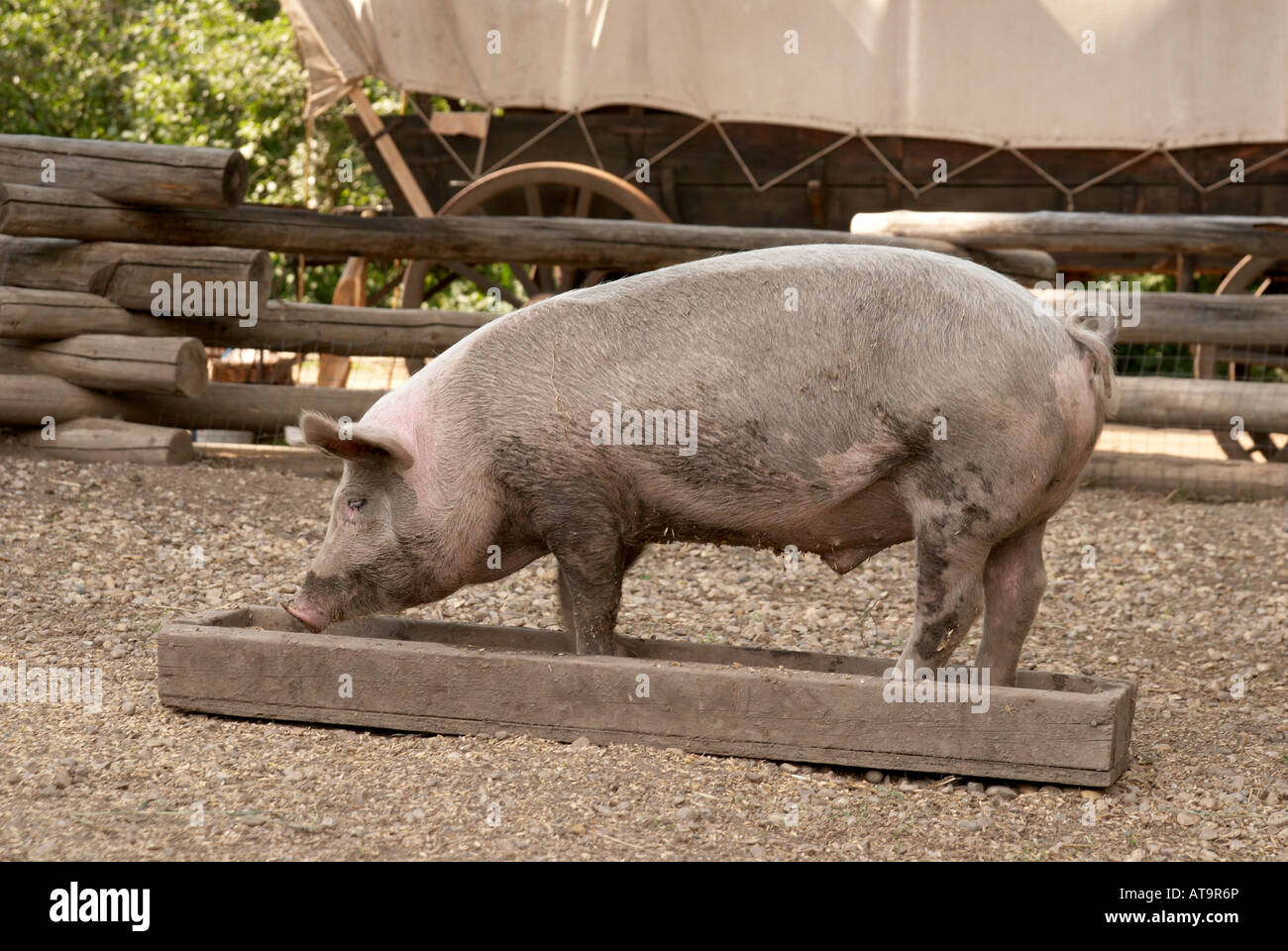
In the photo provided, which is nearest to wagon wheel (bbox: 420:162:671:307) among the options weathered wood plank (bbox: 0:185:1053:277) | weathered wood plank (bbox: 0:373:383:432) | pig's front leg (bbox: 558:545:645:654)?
weathered wood plank (bbox: 0:185:1053:277)

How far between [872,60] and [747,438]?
19.7ft

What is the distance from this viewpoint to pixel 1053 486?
142 inches

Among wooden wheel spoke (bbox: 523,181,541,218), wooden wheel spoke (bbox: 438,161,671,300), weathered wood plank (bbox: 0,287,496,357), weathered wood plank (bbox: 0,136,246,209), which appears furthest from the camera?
wooden wheel spoke (bbox: 523,181,541,218)

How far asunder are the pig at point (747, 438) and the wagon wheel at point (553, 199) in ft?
17.2

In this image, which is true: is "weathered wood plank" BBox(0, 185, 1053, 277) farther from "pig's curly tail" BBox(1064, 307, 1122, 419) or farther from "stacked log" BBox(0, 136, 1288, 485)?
"pig's curly tail" BBox(1064, 307, 1122, 419)

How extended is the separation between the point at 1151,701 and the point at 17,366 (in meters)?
5.65

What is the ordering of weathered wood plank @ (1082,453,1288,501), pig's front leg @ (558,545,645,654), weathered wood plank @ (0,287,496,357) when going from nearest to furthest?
1. pig's front leg @ (558,545,645,654)
2. weathered wood plank @ (0,287,496,357)
3. weathered wood plank @ (1082,453,1288,501)

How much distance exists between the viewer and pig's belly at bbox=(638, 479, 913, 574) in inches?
145

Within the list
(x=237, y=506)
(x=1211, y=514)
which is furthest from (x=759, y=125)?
(x=237, y=506)

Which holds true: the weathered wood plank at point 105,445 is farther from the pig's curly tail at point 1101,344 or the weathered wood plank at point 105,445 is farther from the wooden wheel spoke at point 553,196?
the pig's curly tail at point 1101,344

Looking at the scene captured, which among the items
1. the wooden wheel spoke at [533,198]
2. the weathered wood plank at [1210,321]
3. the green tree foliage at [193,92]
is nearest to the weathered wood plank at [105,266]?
the wooden wheel spoke at [533,198]

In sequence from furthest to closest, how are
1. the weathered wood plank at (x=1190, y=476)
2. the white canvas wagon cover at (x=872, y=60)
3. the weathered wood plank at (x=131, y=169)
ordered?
the white canvas wagon cover at (x=872, y=60) < the weathered wood plank at (x=1190, y=476) < the weathered wood plank at (x=131, y=169)

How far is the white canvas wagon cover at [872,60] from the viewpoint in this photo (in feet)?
28.7
